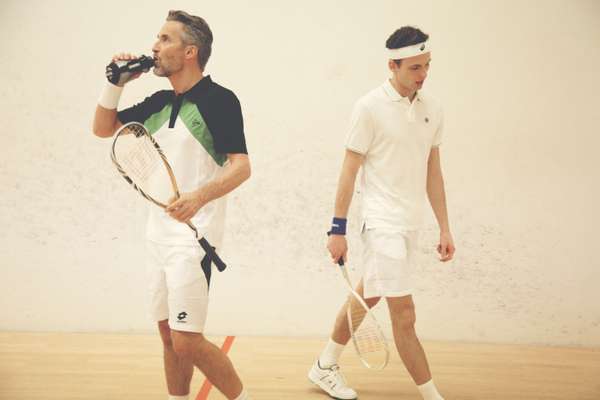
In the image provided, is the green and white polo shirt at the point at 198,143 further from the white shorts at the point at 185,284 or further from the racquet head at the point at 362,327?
the racquet head at the point at 362,327

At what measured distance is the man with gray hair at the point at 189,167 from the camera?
6.83ft

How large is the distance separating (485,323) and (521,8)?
1597mm

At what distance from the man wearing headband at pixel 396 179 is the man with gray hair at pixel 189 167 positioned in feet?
1.73

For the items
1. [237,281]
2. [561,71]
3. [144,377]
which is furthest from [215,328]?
[561,71]

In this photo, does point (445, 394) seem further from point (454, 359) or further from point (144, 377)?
point (144, 377)

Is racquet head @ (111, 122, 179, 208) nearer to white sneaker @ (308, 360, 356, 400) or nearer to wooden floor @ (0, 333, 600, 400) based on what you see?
wooden floor @ (0, 333, 600, 400)

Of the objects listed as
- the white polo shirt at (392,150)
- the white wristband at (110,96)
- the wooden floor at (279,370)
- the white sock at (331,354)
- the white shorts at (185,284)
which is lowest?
the wooden floor at (279,370)

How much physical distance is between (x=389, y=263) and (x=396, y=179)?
0.96 ft

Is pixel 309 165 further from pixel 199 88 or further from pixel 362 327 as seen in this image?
pixel 199 88

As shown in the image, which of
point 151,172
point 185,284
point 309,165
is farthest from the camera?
point 309,165

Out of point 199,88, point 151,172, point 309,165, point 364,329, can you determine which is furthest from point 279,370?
point 199,88

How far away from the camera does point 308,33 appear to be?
11.7ft

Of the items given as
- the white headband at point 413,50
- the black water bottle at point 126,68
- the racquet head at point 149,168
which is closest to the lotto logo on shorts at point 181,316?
the racquet head at point 149,168

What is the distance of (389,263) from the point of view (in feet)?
8.00
